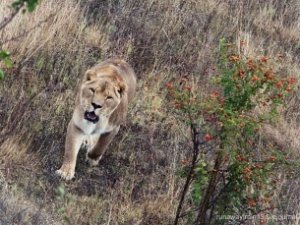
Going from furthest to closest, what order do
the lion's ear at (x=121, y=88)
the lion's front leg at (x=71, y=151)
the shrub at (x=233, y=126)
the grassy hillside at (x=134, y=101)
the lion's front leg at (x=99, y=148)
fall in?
1. the lion's front leg at (x=99, y=148)
2. the lion's ear at (x=121, y=88)
3. the lion's front leg at (x=71, y=151)
4. the grassy hillside at (x=134, y=101)
5. the shrub at (x=233, y=126)

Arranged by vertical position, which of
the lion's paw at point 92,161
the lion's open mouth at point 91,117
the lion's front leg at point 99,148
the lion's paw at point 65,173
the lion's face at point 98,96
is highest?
the lion's face at point 98,96

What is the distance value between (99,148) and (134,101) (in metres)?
1.13

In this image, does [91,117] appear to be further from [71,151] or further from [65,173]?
[65,173]

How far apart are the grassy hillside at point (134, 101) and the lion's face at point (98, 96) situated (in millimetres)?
536

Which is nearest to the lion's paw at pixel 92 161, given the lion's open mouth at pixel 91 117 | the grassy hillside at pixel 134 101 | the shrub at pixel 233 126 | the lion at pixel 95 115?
the lion at pixel 95 115

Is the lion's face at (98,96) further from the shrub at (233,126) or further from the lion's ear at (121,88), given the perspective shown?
the shrub at (233,126)

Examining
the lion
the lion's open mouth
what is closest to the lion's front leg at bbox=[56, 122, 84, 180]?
the lion

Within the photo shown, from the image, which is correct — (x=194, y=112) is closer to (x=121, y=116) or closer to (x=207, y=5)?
(x=121, y=116)

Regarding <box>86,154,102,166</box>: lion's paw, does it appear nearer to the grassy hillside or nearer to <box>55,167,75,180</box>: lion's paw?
the grassy hillside

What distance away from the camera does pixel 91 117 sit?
5.77m

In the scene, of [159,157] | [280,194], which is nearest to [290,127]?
[280,194]

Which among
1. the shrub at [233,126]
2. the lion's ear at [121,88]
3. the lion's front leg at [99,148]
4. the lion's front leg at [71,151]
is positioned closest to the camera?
the shrub at [233,126]

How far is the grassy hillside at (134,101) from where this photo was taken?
18.5 feet

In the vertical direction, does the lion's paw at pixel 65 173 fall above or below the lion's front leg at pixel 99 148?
below
